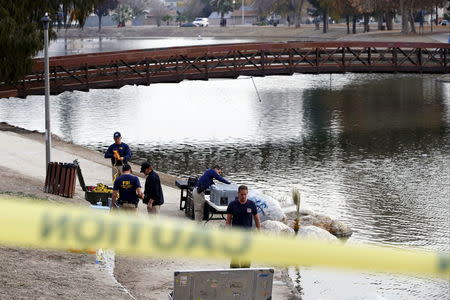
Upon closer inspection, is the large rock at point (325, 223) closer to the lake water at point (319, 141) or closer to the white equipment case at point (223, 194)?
the lake water at point (319, 141)

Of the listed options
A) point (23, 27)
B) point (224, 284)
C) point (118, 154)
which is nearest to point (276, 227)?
point (118, 154)

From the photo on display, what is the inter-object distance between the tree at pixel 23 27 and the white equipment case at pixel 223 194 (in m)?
16.2

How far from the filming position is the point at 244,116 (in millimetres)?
55344

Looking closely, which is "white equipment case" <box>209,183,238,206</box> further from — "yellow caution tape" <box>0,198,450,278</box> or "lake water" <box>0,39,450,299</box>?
"yellow caution tape" <box>0,198,450,278</box>

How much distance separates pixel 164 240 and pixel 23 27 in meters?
32.6

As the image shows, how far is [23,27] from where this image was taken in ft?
113

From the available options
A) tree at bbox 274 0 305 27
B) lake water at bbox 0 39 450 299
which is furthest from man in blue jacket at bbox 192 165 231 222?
tree at bbox 274 0 305 27

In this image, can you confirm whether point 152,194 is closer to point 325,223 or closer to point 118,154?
point 118,154

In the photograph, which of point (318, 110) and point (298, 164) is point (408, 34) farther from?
point (298, 164)

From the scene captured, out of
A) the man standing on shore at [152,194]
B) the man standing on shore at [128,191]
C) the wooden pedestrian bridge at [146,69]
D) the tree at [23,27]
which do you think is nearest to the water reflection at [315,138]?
the wooden pedestrian bridge at [146,69]

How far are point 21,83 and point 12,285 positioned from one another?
111 feet

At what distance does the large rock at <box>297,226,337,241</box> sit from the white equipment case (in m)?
2.42

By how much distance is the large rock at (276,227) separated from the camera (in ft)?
67.2

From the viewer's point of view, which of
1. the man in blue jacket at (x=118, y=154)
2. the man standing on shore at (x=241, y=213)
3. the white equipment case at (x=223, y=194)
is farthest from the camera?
the man in blue jacket at (x=118, y=154)
